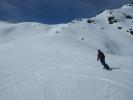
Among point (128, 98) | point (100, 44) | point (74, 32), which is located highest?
point (74, 32)

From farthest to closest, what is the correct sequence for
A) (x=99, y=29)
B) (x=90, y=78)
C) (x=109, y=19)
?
(x=109, y=19)
(x=99, y=29)
(x=90, y=78)

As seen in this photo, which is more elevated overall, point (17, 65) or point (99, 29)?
point (99, 29)

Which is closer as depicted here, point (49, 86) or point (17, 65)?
point (49, 86)

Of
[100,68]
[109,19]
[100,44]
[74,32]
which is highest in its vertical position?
[109,19]

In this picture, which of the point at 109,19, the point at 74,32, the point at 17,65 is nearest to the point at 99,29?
the point at 74,32

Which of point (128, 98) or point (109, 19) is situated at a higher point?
point (109, 19)

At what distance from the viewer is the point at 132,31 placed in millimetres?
60969

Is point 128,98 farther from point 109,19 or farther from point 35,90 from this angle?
point 109,19

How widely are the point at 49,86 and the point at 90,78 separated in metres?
2.59

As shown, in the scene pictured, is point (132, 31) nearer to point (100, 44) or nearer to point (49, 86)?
point (100, 44)

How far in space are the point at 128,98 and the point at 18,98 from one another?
17.6 feet

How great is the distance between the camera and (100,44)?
4494 cm

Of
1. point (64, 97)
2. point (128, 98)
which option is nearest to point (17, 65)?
point (64, 97)

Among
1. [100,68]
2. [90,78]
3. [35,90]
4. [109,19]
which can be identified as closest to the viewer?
[35,90]
